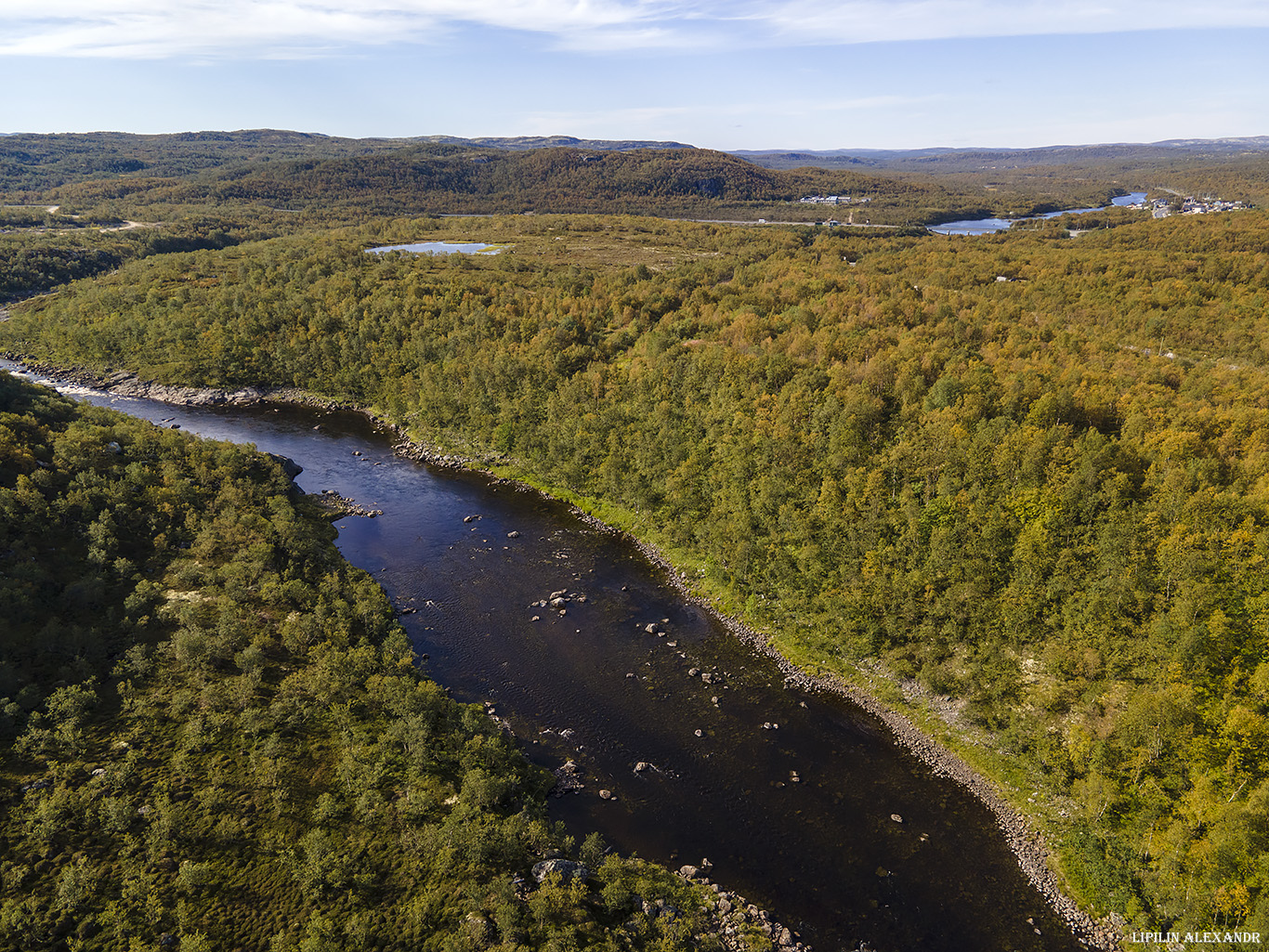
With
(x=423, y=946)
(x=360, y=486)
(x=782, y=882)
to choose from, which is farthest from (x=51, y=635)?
(x=782, y=882)

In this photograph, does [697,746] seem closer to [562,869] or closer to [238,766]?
[562,869]

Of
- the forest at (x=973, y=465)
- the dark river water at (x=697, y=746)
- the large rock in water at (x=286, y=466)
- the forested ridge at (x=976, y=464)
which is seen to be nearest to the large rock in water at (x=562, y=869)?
the dark river water at (x=697, y=746)

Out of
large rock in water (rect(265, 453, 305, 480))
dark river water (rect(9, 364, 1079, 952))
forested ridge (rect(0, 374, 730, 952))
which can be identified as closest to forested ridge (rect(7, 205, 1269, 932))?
dark river water (rect(9, 364, 1079, 952))

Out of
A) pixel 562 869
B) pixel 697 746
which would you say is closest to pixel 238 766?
pixel 562 869

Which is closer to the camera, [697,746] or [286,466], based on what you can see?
[697,746]

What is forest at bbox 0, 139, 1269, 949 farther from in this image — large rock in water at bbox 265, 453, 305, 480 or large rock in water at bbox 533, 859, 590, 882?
large rock in water at bbox 533, 859, 590, 882

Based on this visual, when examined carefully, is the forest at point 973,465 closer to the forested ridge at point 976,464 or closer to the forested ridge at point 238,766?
the forested ridge at point 976,464

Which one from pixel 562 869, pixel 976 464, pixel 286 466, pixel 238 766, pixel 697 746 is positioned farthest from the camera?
pixel 286 466
